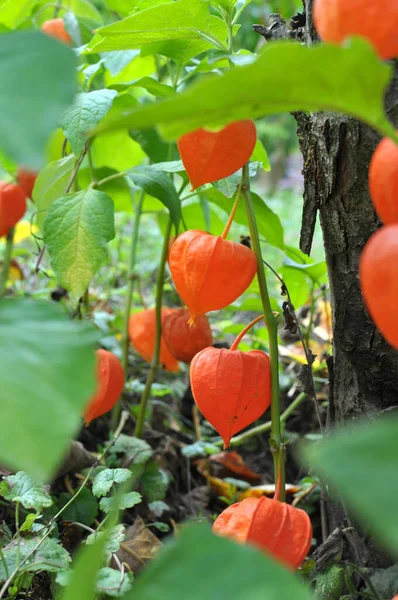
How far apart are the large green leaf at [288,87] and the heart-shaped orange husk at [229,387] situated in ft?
1.12

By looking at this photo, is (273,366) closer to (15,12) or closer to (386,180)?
(386,180)

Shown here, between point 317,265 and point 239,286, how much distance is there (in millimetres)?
436

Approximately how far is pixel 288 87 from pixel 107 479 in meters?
0.57

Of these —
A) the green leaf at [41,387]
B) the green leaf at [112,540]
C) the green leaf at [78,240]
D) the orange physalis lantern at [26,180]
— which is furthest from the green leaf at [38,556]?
the orange physalis lantern at [26,180]

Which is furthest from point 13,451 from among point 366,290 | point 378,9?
point 378,9

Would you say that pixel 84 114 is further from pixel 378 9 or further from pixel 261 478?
pixel 261 478

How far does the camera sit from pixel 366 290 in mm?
385

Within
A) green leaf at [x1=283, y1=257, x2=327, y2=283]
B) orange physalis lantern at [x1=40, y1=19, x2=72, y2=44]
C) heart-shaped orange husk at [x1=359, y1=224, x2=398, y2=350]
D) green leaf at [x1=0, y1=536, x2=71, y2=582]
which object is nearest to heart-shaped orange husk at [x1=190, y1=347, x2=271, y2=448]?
green leaf at [x1=0, y1=536, x2=71, y2=582]

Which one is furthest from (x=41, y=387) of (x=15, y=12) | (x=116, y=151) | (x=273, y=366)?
(x=15, y=12)

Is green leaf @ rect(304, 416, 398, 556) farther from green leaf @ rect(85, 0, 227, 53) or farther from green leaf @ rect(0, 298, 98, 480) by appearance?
green leaf @ rect(85, 0, 227, 53)

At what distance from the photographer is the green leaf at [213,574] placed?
0.31m

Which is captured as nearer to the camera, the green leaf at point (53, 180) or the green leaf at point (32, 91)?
the green leaf at point (32, 91)

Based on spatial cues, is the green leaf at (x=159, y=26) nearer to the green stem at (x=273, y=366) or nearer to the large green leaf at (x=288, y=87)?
the green stem at (x=273, y=366)

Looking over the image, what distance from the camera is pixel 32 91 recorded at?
13.6 inches
